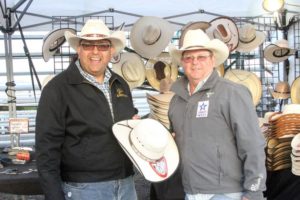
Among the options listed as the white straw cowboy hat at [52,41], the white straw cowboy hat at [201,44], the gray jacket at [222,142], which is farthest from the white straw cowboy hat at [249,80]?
the gray jacket at [222,142]

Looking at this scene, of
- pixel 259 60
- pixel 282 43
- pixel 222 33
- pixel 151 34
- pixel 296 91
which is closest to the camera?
pixel 222 33

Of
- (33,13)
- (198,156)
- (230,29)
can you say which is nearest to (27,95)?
(33,13)

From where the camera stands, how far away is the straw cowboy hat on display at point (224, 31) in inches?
172

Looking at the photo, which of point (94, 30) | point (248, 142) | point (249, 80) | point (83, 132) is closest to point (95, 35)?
point (94, 30)

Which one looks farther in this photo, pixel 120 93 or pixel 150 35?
pixel 150 35

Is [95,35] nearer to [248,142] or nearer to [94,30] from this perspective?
[94,30]

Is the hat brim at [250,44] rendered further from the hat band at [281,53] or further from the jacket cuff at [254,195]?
the jacket cuff at [254,195]

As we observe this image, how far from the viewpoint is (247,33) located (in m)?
4.76

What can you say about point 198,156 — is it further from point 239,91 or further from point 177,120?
point 239,91

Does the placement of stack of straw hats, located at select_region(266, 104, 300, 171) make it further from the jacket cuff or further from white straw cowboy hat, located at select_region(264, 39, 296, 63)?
white straw cowboy hat, located at select_region(264, 39, 296, 63)

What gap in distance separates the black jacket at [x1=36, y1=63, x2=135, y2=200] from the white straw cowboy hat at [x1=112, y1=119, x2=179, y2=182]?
0.06 m

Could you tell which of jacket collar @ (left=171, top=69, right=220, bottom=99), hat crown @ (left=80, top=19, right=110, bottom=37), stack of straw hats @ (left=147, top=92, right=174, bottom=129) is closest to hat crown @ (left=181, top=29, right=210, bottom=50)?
jacket collar @ (left=171, top=69, right=220, bottom=99)

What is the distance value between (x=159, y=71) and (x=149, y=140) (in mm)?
3131

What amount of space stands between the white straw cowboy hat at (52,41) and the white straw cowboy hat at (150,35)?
2.51ft
